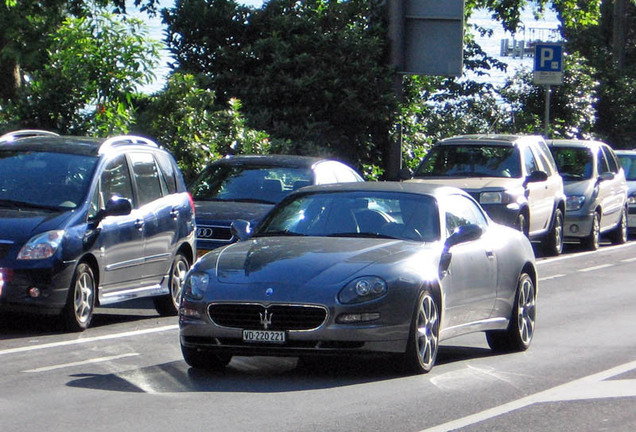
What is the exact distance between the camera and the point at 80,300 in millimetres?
12711

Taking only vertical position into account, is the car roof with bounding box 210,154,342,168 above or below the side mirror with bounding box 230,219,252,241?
below

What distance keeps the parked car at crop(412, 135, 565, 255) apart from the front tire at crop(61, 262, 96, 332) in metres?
9.49

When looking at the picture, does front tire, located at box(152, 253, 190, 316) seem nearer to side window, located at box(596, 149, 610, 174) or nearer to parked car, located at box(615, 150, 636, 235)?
side window, located at box(596, 149, 610, 174)

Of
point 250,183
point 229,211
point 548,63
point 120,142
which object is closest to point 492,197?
point 250,183

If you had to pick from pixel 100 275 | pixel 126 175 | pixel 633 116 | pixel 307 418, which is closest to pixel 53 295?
pixel 100 275

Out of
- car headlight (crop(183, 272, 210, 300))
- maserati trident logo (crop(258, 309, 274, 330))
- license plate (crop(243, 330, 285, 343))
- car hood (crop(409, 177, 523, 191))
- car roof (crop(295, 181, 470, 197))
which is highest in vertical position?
car roof (crop(295, 181, 470, 197))

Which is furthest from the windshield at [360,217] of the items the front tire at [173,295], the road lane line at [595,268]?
the road lane line at [595,268]

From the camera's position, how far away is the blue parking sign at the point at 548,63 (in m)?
28.7

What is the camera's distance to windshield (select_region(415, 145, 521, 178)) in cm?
2244

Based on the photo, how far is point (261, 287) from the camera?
977 centimetres

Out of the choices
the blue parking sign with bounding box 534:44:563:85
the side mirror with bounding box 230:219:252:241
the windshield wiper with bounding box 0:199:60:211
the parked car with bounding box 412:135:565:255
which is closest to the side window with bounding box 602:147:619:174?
the blue parking sign with bounding box 534:44:563:85

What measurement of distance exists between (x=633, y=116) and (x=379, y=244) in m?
33.9

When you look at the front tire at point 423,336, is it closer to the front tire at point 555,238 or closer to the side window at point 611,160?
the front tire at point 555,238

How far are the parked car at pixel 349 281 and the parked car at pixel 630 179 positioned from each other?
60.9 feet
